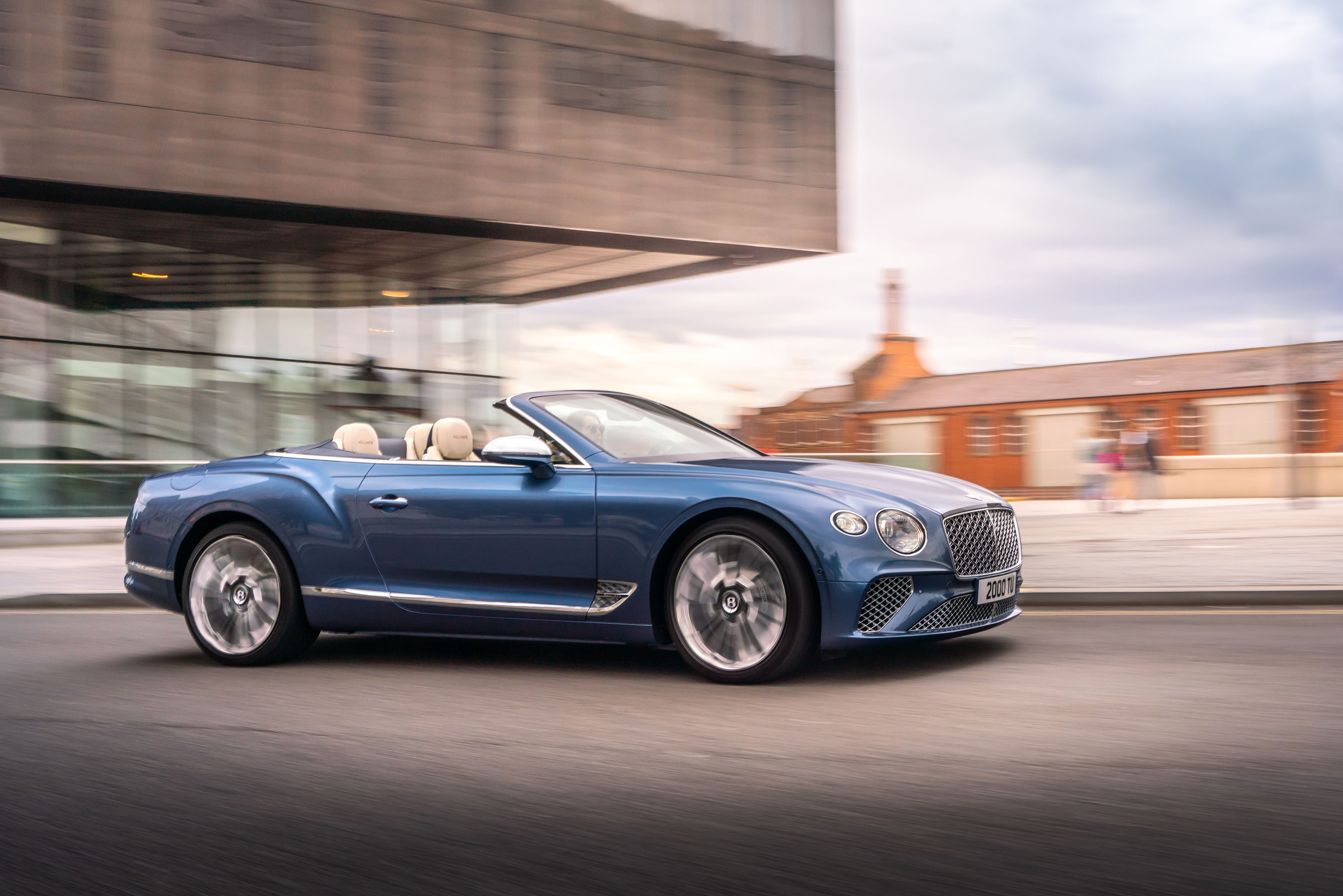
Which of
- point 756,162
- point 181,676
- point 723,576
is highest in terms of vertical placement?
point 756,162

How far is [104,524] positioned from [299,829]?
1687cm

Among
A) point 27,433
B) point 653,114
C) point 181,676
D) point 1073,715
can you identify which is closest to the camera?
point 1073,715

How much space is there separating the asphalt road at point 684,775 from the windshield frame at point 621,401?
3.41 ft

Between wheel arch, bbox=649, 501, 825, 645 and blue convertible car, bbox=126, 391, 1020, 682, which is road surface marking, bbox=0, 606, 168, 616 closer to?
blue convertible car, bbox=126, 391, 1020, 682

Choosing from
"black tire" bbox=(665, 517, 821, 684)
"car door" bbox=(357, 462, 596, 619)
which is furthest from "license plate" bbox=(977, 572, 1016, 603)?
"car door" bbox=(357, 462, 596, 619)

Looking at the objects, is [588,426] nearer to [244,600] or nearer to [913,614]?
[913,614]

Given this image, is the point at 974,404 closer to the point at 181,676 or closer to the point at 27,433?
the point at 27,433

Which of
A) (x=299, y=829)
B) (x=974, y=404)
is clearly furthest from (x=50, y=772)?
(x=974, y=404)

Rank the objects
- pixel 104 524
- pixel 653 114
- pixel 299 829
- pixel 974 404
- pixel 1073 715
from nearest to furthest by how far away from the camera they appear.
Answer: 1. pixel 299 829
2. pixel 1073 715
3. pixel 104 524
4. pixel 653 114
5. pixel 974 404

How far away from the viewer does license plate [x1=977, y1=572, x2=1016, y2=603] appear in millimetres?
6078

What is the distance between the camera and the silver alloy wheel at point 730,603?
577 cm

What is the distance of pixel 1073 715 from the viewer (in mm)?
5078

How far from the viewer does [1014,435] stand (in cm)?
5238

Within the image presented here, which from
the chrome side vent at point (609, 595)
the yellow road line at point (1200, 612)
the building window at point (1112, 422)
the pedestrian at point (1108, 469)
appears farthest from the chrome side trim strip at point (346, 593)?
the building window at point (1112, 422)
